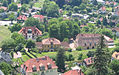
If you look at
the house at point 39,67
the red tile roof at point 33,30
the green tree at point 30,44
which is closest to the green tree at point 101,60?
the house at point 39,67

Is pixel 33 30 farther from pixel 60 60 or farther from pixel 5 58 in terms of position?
pixel 60 60

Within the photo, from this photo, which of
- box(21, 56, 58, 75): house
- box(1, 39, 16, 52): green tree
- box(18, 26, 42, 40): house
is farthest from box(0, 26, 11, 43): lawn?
box(21, 56, 58, 75): house

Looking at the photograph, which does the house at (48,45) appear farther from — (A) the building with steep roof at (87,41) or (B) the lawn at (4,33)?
(B) the lawn at (4,33)

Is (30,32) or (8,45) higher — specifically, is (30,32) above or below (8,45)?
above

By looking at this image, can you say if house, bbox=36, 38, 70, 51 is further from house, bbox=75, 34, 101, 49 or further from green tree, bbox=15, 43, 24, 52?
green tree, bbox=15, 43, 24, 52

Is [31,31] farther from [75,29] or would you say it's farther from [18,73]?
[18,73]

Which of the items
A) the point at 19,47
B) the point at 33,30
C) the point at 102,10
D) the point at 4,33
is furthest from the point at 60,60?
the point at 102,10
